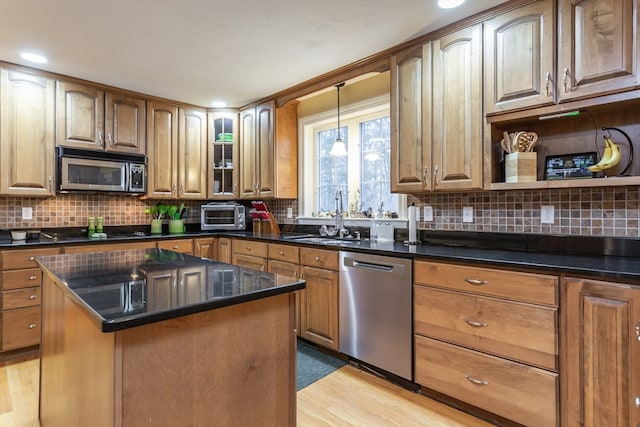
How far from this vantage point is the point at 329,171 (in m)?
3.81

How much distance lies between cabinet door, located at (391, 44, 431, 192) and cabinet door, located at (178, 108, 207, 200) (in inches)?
97.3

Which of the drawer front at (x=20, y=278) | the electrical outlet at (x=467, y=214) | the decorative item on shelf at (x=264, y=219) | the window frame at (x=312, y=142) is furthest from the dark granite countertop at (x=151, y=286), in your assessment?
the decorative item on shelf at (x=264, y=219)

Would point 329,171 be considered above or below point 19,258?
above

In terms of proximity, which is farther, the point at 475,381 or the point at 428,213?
the point at 428,213

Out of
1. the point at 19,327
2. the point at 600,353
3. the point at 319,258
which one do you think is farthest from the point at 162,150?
the point at 600,353

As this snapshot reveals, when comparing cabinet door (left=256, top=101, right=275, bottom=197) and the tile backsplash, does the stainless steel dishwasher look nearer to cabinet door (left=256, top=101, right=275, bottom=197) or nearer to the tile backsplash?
the tile backsplash

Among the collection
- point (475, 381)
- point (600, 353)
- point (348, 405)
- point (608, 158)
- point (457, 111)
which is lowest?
point (348, 405)

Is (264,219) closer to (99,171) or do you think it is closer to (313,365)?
(99,171)

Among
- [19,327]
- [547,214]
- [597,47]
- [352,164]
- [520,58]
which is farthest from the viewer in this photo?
[352,164]

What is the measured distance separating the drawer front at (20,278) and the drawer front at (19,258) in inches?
1.5

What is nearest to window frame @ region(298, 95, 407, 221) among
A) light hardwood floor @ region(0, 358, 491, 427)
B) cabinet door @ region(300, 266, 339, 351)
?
cabinet door @ region(300, 266, 339, 351)

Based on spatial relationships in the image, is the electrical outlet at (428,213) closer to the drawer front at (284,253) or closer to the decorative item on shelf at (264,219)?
the drawer front at (284,253)

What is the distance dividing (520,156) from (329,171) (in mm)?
2042

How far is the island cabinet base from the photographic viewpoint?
36.7 inches
